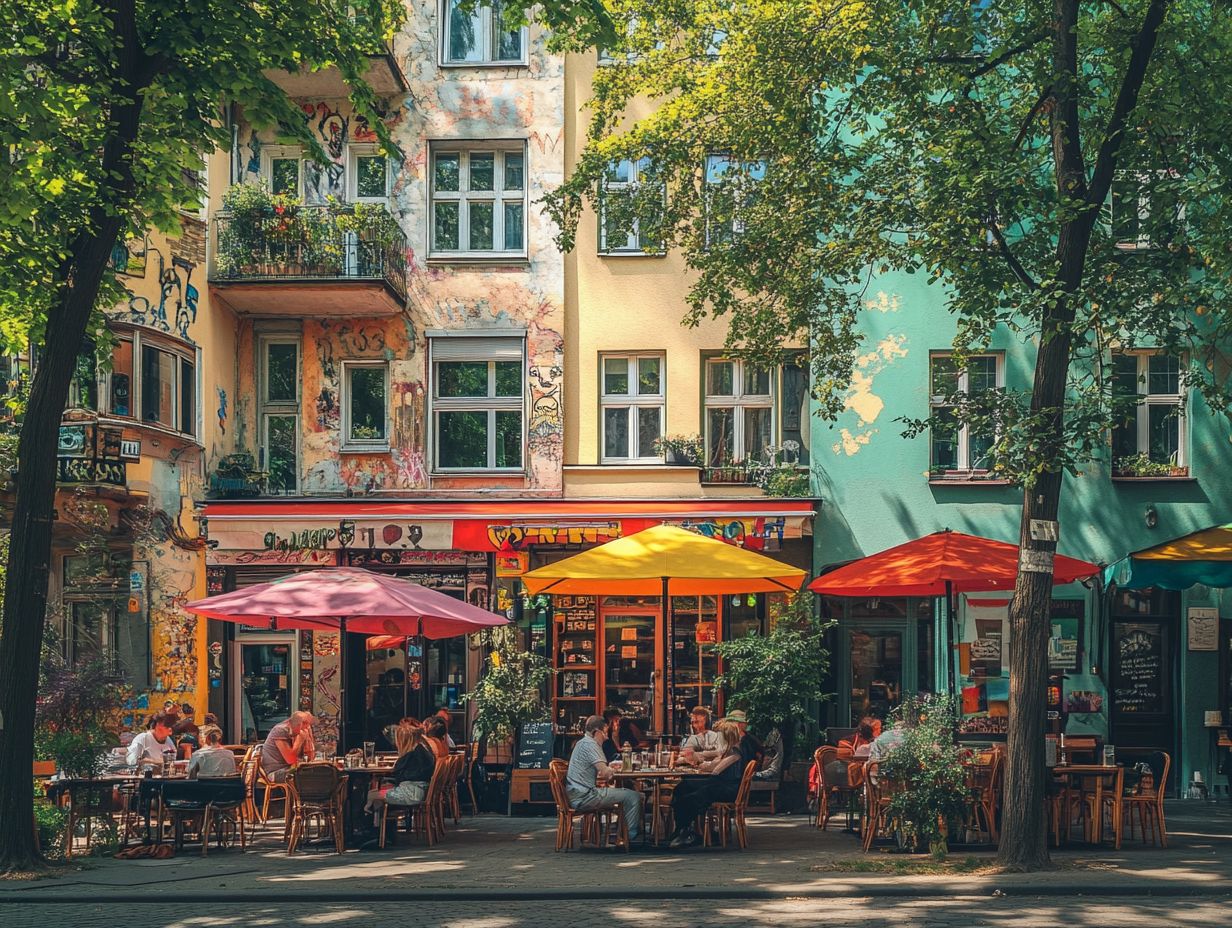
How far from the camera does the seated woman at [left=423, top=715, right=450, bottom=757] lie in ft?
54.9

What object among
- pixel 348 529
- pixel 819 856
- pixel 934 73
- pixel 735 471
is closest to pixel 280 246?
pixel 348 529

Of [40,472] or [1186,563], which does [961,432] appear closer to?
[1186,563]

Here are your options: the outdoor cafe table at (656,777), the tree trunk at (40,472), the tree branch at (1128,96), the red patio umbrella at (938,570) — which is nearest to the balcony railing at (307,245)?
the tree trunk at (40,472)

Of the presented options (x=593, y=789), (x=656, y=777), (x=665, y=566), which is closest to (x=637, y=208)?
(x=665, y=566)

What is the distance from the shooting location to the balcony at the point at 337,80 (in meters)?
22.7

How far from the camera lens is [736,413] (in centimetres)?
2306

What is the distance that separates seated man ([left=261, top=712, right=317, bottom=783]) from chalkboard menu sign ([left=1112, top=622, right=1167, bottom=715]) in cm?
1211

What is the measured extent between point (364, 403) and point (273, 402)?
1522 mm

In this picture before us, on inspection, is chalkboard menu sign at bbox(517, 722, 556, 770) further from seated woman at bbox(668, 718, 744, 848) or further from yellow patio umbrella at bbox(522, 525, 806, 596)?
seated woman at bbox(668, 718, 744, 848)

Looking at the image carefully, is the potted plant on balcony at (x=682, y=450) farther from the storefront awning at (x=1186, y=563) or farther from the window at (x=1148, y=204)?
the window at (x=1148, y=204)

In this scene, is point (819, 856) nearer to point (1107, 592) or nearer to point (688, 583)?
point (688, 583)

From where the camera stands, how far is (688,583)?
754 inches

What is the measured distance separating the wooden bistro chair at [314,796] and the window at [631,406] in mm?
9139

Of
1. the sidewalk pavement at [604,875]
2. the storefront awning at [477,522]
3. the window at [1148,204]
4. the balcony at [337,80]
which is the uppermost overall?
the balcony at [337,80]
